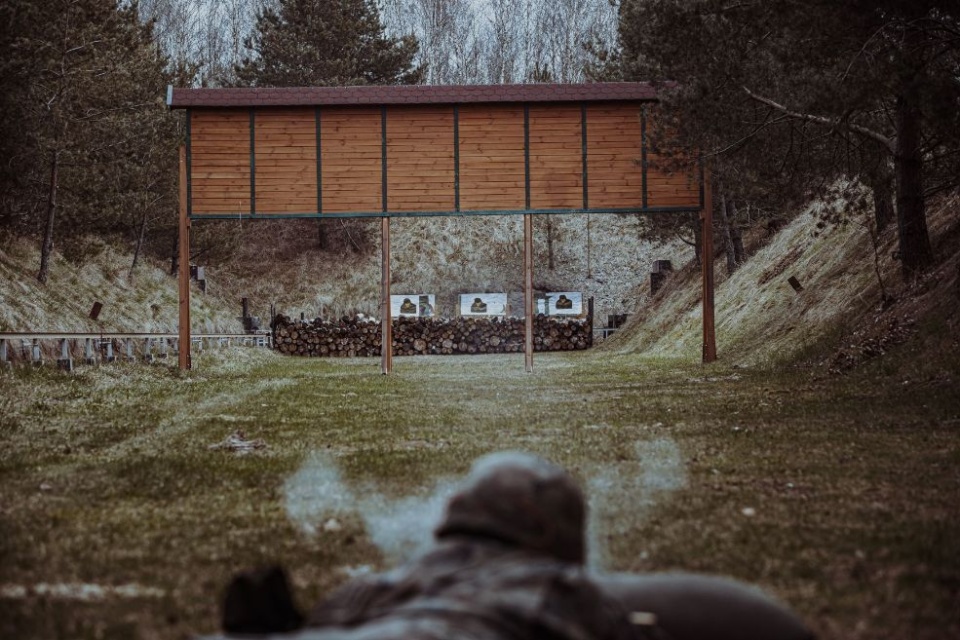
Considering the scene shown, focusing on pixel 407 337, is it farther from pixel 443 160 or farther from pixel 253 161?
pixel 253 161

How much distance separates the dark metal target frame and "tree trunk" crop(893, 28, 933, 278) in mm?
6377

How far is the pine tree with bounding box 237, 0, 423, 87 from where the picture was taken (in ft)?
164

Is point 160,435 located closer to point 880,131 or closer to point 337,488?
point 337,488

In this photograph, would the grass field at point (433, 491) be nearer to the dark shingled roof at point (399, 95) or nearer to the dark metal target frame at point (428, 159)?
the dark metal target frame at point (428, 159)

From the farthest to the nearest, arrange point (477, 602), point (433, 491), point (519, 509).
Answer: point (433, 491) < point (519, 509) < point (477, 602)

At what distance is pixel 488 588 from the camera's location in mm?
2299

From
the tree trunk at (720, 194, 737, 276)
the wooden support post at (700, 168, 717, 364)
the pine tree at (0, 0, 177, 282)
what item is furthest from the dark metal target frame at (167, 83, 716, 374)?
the tree trunk at (720, 194, 737, 276)

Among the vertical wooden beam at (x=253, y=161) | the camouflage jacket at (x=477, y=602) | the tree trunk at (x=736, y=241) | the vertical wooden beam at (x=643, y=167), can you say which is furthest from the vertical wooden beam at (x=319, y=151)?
the camouflage jacket at (x=477, y=602)

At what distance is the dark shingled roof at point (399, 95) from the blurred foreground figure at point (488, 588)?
21.4 m

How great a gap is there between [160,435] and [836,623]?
7928 mm

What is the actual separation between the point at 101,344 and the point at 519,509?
2098 cm

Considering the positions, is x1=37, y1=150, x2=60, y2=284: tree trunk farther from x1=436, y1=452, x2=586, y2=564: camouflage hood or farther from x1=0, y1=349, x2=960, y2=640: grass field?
x1=436, y1=452, x2=586, y2=564: camouflage hood

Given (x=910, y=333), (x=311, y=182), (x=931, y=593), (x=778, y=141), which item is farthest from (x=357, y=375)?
(x=931, y=593)

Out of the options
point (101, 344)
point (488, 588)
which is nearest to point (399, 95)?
point (101, 344)
